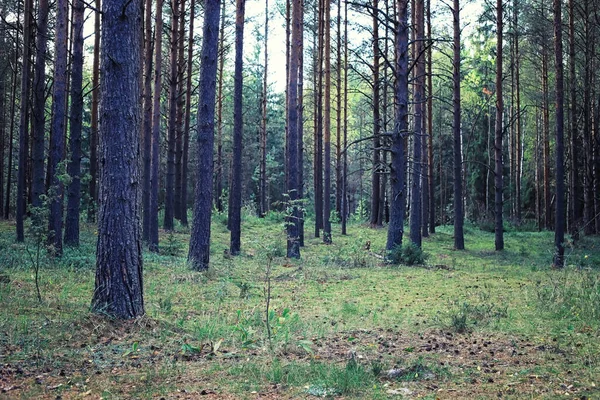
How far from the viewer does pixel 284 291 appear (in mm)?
9305

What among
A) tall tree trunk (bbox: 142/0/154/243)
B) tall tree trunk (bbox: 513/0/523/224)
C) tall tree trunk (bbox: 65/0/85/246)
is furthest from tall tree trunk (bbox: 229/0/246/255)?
tall tree trunk (bbox: 513/0/523/224)

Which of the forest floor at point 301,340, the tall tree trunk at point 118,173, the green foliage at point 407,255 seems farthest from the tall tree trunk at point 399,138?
the tall tree trunk at point 118,173

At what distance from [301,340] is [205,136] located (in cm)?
698

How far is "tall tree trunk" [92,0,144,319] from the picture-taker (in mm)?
5910

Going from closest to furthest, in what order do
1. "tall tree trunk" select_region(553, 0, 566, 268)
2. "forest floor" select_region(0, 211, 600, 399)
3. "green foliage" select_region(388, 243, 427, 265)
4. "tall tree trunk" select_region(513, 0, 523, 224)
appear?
"forest floor" select_region(0, 211, 600, 399) → "tall tree trunk" select_region(553, 0, 566, 268) → "green foliage" select_region(388, 243, 427, 265) → "tall tree trunk" select_region(513, 0, 523, 224)

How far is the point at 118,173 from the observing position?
19.4 feet

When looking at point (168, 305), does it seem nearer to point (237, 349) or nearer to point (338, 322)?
point (237, 349)

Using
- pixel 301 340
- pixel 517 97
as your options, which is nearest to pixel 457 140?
pixel 517 97

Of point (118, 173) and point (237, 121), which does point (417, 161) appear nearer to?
point (237, 121)

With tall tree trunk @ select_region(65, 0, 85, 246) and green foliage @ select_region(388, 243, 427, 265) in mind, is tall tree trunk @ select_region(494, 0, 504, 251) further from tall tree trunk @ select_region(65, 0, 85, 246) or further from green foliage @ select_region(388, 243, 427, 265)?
tall tree trunk @ select_region(65, 0, 85, 246)

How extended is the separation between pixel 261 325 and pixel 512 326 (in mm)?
3121

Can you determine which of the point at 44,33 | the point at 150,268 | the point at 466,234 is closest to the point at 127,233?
the point at 150,268

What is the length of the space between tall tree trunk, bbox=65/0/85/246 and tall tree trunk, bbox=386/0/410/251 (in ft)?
27.8

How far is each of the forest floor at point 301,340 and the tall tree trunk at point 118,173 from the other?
1.26ft
